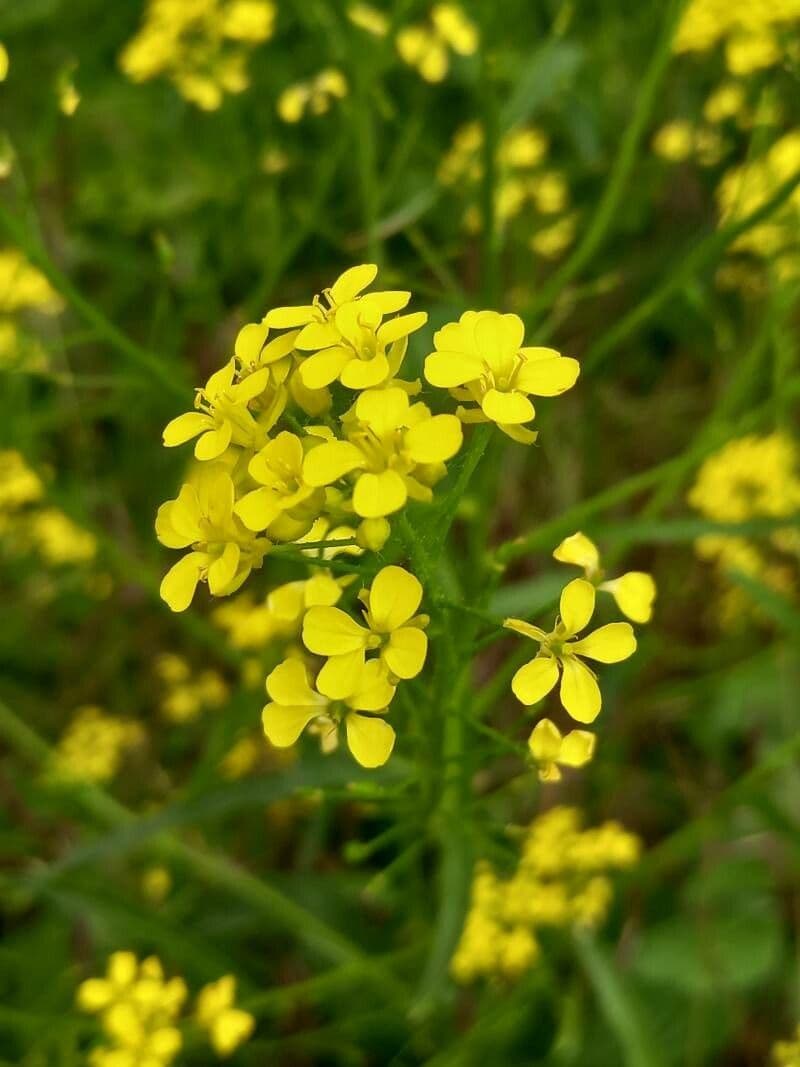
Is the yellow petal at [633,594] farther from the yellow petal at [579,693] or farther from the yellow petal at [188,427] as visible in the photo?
the yellow petal at [188,427]

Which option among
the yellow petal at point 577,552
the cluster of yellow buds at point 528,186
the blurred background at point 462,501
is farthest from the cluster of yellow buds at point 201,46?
the yellow petal at point 577,552

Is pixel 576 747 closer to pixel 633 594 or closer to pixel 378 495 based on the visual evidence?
pixel 633 594

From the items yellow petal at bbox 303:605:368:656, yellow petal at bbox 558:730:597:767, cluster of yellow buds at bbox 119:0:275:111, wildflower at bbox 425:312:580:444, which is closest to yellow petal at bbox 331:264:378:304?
wildflower at bbox 425:312:580:444

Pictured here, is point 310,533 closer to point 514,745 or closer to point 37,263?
point 514,745

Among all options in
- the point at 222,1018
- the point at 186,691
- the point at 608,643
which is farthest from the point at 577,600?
the point at 186,691

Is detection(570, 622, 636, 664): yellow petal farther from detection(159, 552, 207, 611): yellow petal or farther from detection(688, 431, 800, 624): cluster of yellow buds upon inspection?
detection(688, 431, 800, 624): cluster of yellow buds

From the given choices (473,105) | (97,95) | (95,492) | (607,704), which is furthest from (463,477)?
(97,95)
